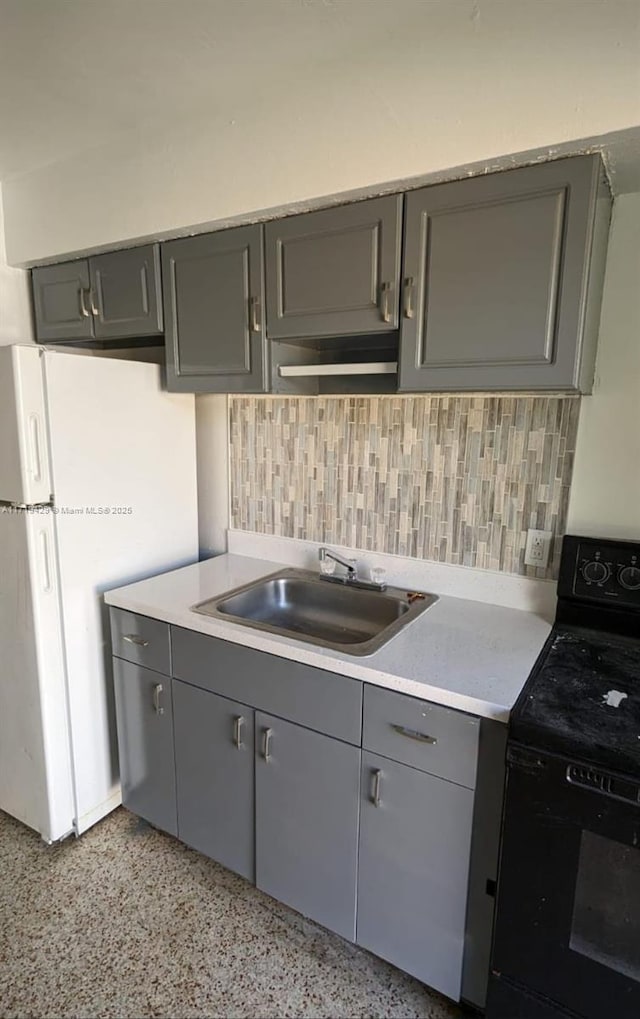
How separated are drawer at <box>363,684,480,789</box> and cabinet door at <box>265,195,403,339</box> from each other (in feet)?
3.22

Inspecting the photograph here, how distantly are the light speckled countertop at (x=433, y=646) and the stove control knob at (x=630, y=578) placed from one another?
0.25 metres

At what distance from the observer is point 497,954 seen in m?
→ 1.22

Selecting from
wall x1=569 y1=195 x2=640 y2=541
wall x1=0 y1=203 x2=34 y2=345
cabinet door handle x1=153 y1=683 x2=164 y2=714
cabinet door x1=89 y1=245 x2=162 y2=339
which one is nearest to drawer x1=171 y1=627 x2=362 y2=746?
cabinet door handle x1=153 y1=683 x2=164 y2=714

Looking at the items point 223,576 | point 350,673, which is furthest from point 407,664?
point 223,576

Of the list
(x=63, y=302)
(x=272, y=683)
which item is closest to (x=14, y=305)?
(x=63, y=302)

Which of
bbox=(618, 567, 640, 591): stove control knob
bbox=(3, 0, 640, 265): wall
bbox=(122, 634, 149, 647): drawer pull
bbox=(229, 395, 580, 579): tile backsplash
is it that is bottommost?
bbox=(122, 634, 149, 647): drawer pull

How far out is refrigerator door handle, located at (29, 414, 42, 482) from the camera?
5.62ft

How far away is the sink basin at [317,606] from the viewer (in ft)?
6.08

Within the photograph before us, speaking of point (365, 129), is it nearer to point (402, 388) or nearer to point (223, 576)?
point (402, 388)

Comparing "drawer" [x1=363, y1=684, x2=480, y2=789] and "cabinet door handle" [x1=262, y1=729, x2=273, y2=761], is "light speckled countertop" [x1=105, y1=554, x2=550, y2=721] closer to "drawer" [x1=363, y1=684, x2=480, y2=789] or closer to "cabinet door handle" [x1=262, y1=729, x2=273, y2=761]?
"drawer" [x1=363, y1=684, x2=480, y2=789]

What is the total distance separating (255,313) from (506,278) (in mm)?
754

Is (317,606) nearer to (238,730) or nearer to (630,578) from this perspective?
(238,730)

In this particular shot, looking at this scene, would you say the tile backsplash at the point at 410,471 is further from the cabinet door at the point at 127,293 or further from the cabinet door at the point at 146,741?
the cabinet door at the point at 146,741

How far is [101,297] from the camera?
2.01 m
